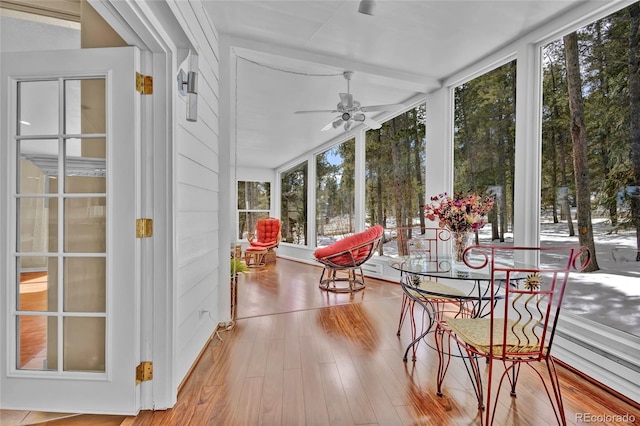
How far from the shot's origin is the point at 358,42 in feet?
10.4

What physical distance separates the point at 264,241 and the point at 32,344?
5852 mm

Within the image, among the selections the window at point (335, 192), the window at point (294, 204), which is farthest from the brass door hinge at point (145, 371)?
the window at point (294, 204)

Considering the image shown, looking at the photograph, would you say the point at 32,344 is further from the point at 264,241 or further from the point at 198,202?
the point at 264,241

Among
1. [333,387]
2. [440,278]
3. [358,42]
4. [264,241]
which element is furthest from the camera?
[264,241]

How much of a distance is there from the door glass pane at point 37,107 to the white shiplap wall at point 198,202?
0.62m

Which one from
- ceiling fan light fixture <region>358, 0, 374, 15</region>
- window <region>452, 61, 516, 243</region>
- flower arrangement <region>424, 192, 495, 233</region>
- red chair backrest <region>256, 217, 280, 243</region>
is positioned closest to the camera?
ceiling fan light fixture <region>358, 0, 374, 15</region>

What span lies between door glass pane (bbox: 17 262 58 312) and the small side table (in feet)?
17.2

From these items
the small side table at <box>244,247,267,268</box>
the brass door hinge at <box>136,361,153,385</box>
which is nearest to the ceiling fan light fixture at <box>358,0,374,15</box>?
the brass door hinge at <box>136,361,153,385</box>

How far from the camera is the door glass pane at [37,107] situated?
1757mm

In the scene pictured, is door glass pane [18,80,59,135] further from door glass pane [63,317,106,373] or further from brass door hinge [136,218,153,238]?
door glass pane [63,317,106,373]

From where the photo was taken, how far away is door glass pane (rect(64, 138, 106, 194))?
5.83 feet

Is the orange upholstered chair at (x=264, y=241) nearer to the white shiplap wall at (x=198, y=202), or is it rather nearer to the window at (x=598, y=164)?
the white shiplap wall at (x=198, y=202)

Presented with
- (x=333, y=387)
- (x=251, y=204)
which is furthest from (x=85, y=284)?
(x=251, y=204)

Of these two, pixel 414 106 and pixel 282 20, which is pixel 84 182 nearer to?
pixel 282 20
